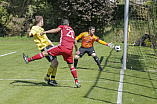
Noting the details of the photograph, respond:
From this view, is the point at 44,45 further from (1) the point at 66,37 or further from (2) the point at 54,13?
(2) the point at 54,13

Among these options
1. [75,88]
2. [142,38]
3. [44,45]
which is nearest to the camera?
[75,88]

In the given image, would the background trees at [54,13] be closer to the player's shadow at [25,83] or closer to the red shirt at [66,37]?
the player's shadow at [25,83]

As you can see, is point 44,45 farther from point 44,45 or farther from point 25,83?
point 25,83

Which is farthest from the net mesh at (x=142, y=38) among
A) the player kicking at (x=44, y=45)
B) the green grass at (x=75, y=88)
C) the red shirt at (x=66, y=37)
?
the red shirt at (x=66, y=37)

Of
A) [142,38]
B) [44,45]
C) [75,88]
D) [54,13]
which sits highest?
[54,13]

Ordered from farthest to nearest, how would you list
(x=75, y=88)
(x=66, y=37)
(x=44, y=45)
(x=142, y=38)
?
(x=142, y=38) < (x=44, y=45) < (x=75, y=88) < (x=66, y=37)

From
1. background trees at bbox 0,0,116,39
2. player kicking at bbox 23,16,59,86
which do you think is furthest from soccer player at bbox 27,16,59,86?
background trees at bbox 0,0,116,39

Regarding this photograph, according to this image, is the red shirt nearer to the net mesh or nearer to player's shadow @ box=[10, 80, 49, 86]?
player's shadow @ box=[10, 80, 49, 86]

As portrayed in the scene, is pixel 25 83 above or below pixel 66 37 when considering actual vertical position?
below

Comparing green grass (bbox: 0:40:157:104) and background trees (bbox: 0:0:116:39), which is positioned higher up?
background trees (bbox: 0:0:116:39)

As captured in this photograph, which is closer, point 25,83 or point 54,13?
point 25,83

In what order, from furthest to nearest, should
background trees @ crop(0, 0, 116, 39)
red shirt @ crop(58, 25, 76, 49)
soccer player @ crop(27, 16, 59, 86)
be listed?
background trees @ crop(0, 0, 116, 39)
soccer player @ crop(27, 16, 59, 86)
red shirt @ crop(58, 25, 76, 49)

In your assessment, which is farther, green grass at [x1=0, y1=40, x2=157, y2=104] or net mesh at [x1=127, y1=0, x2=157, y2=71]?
net mesh at [x1=127, y1=0, x2=157, y2=71]

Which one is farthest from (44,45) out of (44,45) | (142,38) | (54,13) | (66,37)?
(54,13)
